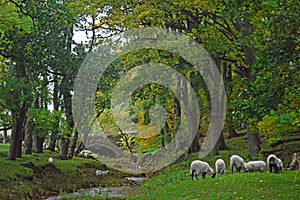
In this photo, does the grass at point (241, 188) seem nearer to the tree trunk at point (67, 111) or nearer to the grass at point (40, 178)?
the grass at point (40, 178)

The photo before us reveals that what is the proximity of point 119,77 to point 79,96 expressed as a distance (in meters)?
3.40

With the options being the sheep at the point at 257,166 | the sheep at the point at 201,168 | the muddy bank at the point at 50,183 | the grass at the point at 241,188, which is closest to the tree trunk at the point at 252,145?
the sheep at the point at 257,166

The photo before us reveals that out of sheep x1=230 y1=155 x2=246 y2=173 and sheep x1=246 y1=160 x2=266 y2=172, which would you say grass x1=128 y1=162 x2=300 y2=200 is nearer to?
sheep x1=246 y1=160 x2=266 y2=172

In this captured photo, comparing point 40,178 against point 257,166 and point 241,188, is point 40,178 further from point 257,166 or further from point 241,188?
point 241,188

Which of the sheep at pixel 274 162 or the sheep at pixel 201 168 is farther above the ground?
the sheep at pixel 274 162

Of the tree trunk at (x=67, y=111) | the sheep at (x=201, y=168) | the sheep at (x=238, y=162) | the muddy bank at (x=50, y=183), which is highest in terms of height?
the tree trunk at (x=67, y=111)

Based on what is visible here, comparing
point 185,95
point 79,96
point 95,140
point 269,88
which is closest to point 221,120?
point 185,95

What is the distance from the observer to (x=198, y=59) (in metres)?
23.9

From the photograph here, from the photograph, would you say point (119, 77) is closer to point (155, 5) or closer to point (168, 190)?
point (155, 5)

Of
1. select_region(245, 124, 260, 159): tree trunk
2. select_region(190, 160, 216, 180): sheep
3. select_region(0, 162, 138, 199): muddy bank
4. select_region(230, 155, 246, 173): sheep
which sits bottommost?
select_region(0, 162, 138, 199): muddy bank

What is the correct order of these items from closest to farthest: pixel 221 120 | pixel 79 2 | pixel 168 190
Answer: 1. pixel 168 190
2. pixel 79 2
3. pixel 221 120

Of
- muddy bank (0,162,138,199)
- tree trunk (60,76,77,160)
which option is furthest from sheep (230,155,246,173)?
tree trunk (60,76,77,160)

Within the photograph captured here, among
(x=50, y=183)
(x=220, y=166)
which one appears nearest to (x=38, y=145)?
(x=50, y=183)

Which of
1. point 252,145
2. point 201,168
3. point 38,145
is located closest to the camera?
point 201,168
